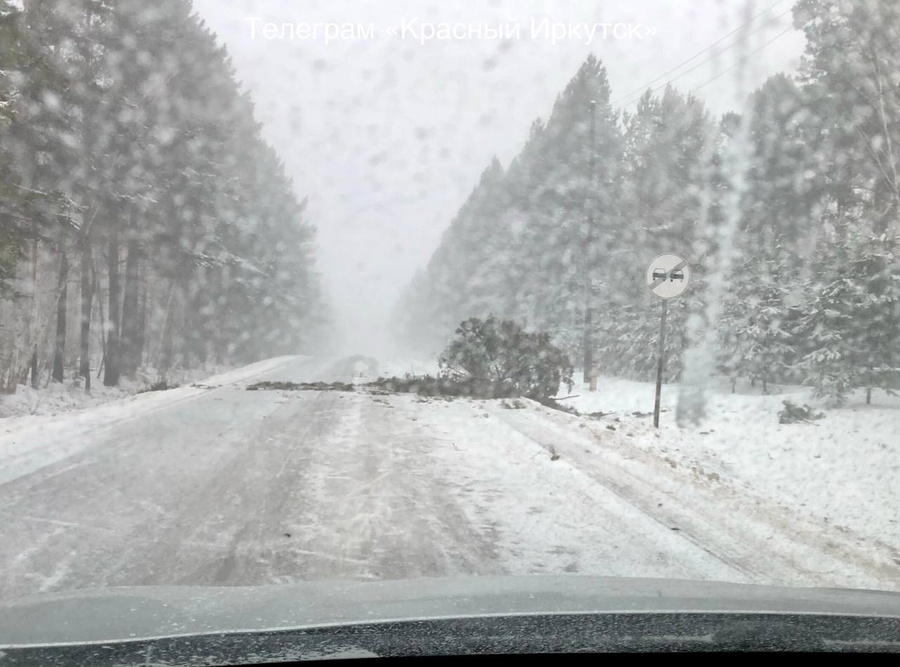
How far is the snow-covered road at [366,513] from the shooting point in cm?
475

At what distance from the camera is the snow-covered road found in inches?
187

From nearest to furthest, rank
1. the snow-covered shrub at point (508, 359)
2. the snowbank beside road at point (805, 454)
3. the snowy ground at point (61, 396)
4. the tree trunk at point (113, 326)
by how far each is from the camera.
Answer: the snowbank beside road at point (805, 454) < the snowy ground at point (61, 396) < the snow-covered shrub at point (508, 359) < the tree trunk at point (113, 326)

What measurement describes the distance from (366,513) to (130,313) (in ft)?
74.8

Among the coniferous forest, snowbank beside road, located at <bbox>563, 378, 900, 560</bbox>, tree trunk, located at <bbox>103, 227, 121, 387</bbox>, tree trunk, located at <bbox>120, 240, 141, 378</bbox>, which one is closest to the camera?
snowbank beside road, located at <bbox>563, 378, 900, 560</bbox>

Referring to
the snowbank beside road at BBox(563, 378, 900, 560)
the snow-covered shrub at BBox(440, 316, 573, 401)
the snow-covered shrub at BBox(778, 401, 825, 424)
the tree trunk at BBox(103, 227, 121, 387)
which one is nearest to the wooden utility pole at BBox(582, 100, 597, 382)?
the snow-covered shrub at BBox(440, 316, 573, 401)

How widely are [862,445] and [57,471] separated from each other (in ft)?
35.6

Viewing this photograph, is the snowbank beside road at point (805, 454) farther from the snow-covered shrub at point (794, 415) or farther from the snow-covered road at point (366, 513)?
the snow-covered road at point (366, 513)

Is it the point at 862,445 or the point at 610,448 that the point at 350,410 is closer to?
the point at 610,448

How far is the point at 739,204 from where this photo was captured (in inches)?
1116

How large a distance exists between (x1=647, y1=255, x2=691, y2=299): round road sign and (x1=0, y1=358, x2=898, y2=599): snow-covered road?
276 centimetres

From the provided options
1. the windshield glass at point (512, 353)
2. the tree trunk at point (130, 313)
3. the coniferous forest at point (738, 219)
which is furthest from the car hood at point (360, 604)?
the tree trunk at point (130, 313)

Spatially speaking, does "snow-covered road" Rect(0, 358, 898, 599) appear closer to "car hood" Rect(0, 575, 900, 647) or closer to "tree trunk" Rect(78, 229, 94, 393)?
"car hood" Rect(0, 575, 900, 647)

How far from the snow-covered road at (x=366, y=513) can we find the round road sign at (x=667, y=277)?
276cm

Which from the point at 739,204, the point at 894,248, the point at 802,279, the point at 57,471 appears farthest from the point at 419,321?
the point at 57,471
